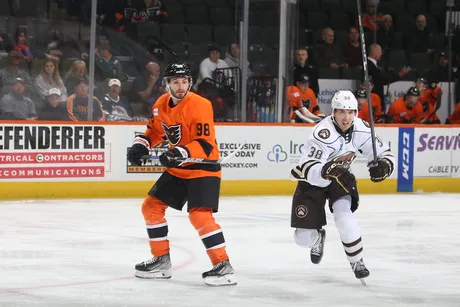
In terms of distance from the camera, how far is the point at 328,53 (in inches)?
595

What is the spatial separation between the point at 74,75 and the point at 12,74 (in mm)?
675

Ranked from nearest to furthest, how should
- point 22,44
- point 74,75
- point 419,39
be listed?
point 22,44, point 74,75, point 419,39

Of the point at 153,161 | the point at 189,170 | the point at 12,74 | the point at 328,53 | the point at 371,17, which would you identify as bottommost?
the point at 153,161

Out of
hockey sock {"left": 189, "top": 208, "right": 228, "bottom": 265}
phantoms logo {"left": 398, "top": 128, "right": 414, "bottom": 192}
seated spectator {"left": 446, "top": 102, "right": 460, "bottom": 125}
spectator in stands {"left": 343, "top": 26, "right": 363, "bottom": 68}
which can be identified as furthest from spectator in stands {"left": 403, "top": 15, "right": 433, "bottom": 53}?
hockey sock {"left": 189, "top": 208, "right": 228, "bottom": 265}

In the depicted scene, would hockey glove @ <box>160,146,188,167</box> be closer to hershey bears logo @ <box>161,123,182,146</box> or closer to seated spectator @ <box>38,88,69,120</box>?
hershey bears logo @ <box>161,123,182,146</box>

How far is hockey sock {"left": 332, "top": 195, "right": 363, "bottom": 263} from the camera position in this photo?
6.18m

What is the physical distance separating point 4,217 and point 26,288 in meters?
3.71

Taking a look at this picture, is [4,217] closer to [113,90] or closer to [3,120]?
[3,120]

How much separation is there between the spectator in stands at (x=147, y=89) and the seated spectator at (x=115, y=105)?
0.14 metres

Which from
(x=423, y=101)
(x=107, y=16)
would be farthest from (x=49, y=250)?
(x=423, y=101)

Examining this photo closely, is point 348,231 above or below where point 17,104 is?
below

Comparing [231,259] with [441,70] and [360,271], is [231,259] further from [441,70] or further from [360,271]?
[441,70]

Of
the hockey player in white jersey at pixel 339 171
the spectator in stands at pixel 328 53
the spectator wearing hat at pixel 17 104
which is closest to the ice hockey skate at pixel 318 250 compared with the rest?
the hockey player in white jersey at pixel 339 171

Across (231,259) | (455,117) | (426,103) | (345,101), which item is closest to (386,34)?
(426,103)
